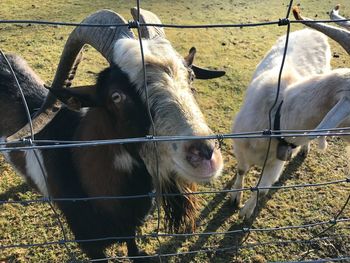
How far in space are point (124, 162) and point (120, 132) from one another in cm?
27

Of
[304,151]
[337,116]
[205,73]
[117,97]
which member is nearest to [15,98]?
[117,97]

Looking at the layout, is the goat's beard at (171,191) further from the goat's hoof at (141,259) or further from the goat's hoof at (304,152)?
the goat's hoof at (304,152)

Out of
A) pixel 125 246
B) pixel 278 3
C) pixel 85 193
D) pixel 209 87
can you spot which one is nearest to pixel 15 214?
pixel 125 246

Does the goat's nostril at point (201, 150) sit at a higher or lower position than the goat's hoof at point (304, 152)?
higher

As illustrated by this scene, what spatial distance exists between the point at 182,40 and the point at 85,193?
5.47 metres

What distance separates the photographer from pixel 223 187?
4172 mm

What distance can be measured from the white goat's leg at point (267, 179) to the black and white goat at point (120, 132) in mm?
1051

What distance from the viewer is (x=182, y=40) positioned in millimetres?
7594

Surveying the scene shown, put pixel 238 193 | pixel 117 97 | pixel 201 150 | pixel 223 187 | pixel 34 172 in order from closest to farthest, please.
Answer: pixel 201 150, pixel 117 97, pixel 34 172, pixel 238 193, pixel 223 187

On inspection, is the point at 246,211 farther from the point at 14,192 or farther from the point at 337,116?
the point at 14,192

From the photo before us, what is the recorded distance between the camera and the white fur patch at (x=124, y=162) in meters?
2.46

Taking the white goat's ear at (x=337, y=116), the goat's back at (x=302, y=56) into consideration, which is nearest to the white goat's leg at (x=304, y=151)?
the goat's back at (x=302, y=56)

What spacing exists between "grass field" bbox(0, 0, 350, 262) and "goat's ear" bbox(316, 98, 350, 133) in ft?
3.71

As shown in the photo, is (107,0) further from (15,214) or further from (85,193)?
(85,193)
